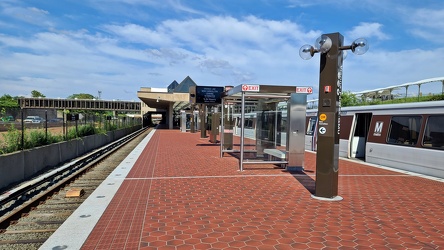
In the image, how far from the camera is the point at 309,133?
17.8m

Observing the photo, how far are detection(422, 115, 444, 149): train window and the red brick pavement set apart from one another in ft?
4.19

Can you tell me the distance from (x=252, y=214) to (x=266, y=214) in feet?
0.81

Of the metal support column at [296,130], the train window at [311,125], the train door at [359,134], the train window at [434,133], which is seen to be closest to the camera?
the train window at [434,133]

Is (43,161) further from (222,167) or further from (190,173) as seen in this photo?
(222,167)

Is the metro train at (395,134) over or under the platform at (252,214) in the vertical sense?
over

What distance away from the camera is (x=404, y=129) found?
10797 mm

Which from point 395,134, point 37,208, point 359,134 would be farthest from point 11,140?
point 359,134

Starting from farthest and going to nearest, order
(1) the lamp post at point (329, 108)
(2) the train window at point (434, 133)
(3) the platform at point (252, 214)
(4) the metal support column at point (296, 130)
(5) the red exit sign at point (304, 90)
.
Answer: (4) the metal support column at point (296, 130) → (5) the red exit sign at point (304, 90) → (2) the train window at point (434, 133) → (1) the lamp post at point (329, 108) → (3) the platform at point (252, 214)

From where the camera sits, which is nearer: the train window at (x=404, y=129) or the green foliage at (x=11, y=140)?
the green foliage at (x=11, y=140)

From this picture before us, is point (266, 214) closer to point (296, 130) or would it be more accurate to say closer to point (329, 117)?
point (329, 117)

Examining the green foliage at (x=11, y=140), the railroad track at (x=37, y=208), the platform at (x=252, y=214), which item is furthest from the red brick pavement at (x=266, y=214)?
the green foliage at (x=11, y=140)

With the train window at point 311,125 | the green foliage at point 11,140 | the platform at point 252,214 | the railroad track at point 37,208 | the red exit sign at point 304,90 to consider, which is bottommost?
the railroad track at point 37,208

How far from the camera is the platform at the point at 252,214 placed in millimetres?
4359

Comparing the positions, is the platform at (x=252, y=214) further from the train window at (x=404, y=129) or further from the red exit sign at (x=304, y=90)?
the red exit sign at (x=304, y=90)
